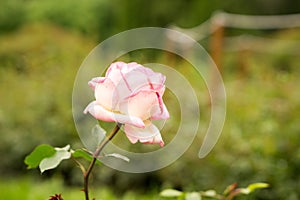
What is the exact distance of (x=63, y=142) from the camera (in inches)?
223

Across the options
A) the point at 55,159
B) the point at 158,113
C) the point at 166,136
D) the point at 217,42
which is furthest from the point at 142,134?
the point at 217,42

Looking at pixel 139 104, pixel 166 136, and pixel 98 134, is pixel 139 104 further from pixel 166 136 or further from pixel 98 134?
pixel 166 136

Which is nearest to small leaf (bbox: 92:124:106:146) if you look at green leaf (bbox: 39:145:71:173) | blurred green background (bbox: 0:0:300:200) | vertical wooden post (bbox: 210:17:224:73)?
green leaf (bbox: 39:145:71:173)

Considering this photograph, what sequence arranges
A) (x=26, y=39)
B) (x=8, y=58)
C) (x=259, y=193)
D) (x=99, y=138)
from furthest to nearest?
1. (x=26, y=39)
2. (x=8, y=58)
3. (x=259, y=193)
4. (x=99, y=138)

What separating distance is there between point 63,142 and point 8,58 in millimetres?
6387

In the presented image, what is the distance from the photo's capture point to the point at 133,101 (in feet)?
3.49

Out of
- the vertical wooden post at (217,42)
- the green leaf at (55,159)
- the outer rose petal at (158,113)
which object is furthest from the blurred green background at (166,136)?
the outer rose petal at (158,113)

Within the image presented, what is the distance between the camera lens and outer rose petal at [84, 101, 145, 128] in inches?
41.1

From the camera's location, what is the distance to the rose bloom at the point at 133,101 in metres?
1.06

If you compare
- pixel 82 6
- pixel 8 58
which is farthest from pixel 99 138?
pixel 82 6

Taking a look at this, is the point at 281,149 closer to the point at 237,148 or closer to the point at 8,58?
the point at 237,148

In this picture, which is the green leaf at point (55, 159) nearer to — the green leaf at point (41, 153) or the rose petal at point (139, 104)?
the green leaf at point (41, 153)

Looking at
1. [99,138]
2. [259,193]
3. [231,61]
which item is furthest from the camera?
[231,61]

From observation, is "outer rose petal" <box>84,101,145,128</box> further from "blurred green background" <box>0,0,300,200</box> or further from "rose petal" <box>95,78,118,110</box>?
"blurred green background" <box>0,0,300,200</box>
